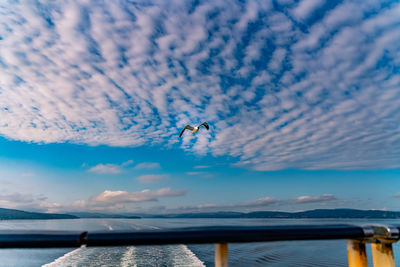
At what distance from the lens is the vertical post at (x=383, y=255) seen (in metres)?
1.40

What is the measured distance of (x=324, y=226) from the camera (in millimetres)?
1370

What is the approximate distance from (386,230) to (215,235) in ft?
3.04

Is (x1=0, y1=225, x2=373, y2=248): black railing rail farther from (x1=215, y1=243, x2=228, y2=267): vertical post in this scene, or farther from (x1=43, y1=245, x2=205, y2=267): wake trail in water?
(x1=43, y1=245, x2=205, y2=267): wake trail in water

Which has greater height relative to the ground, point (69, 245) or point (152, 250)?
point (69, 245)

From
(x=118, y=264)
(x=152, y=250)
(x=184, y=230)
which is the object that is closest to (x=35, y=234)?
(x=184, y=230)

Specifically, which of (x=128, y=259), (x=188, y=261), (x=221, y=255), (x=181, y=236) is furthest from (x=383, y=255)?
(x=128, y=259)

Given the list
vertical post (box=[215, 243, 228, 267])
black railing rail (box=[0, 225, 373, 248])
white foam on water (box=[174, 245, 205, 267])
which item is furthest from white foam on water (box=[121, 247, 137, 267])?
black railing rail (box=[0, 225, 373, 248])

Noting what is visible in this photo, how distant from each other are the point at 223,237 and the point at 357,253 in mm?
820

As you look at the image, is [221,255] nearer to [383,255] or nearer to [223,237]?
[223,237]

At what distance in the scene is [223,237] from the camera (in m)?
1.21

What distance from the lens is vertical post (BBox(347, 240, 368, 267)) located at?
1404 mm

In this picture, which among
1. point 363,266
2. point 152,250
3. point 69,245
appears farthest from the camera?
point 152,250

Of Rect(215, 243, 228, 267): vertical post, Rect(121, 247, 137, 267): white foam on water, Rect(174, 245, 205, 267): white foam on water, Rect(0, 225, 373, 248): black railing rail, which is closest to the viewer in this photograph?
Rect(0, 225, 373, 248): black railing rail

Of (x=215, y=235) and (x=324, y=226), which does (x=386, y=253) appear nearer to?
(x=324, y=226)
